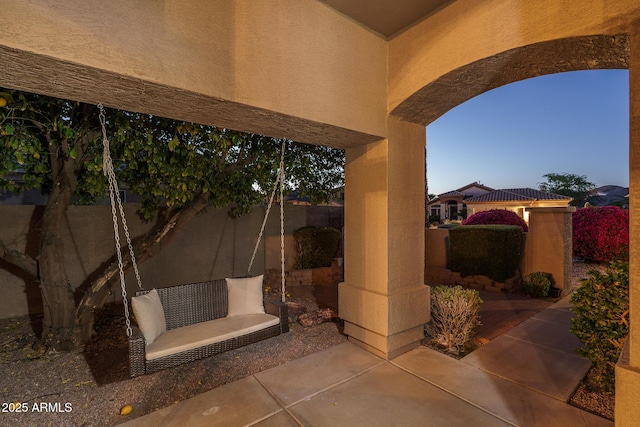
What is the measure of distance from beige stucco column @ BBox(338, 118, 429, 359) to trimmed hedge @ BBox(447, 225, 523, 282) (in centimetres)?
366

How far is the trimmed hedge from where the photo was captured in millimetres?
6430

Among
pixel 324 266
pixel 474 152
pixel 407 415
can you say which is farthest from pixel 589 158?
pixel 407 415

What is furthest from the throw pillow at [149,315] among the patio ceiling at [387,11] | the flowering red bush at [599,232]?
the flowering red bush at [599,232]

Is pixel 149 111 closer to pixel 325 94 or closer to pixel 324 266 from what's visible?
pixel 325 94

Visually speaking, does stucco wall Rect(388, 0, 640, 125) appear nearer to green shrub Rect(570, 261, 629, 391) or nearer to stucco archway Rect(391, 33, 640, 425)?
stucco archway Rect(391, 33, 640, 425)

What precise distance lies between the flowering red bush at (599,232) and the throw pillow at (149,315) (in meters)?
10.7

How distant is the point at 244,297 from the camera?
12.9 feet

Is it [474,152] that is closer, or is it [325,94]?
[325,94]

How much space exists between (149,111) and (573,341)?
226 inches

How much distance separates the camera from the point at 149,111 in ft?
8.48

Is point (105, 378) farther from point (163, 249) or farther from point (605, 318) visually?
point (605, 318)

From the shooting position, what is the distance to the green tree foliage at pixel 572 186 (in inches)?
1079

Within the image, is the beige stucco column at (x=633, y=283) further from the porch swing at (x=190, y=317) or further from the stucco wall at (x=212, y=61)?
the porch swing at (x=190, y=317)

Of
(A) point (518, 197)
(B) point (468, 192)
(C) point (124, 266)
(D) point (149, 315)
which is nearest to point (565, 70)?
(D) point (149, 315)
